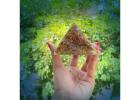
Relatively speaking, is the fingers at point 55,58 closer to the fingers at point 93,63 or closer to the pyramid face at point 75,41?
the pyramid face at point 75,41

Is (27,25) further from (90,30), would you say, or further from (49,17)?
(90,30)

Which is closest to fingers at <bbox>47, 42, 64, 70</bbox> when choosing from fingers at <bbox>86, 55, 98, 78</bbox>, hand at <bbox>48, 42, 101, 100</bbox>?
hand at <bbox>48, 42, 101, 100</bbox>

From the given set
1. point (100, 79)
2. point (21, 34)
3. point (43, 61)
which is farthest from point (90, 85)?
point (21, 34)

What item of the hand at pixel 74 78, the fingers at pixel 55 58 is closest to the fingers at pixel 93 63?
the hand at pixel 74 78

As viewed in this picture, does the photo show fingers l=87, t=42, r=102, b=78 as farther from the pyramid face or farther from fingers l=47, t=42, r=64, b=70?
fingers l=47, t=42, r=64, b=70
